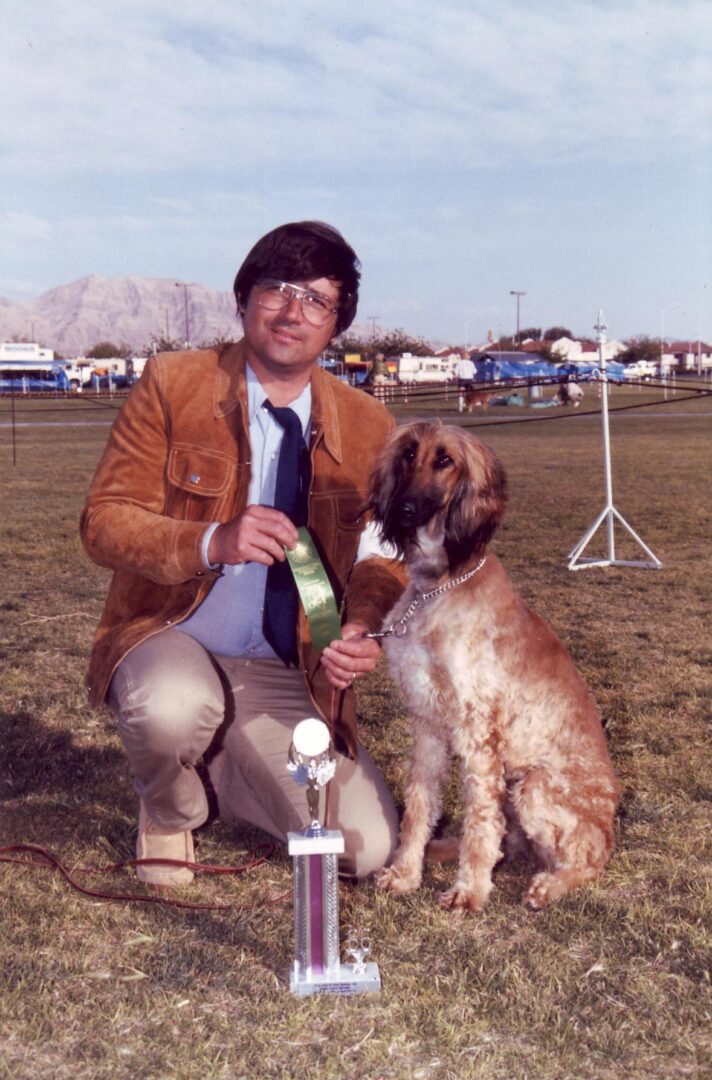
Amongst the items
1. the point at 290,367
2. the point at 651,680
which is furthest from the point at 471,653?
the point at 651,680

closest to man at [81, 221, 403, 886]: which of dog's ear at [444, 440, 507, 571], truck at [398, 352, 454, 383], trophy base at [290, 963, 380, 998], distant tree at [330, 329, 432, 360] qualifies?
dog's ear at [444, 440, 507, 571]

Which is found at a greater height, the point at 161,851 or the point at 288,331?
the point at 288,331

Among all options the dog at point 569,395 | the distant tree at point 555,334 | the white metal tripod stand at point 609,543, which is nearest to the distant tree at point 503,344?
the distant tree at point 555,334

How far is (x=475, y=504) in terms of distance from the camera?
3398mm

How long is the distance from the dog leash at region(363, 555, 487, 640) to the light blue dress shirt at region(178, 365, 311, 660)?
1.74 ft

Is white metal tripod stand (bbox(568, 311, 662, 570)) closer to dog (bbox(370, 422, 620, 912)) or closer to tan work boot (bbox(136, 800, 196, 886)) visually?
dog (bbox(370, 422, 620, 912))

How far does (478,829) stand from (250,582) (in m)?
1.25

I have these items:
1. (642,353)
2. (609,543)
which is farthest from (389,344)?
(609,543)

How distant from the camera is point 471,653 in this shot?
3.50m

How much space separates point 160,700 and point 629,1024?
5.94 feet

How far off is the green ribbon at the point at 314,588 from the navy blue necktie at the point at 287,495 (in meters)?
0.65

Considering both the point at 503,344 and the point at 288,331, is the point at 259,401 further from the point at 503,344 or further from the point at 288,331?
the point at 503,344

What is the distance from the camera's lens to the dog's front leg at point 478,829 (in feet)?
11.5

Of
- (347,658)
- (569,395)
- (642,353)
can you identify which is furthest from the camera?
(642,353)
